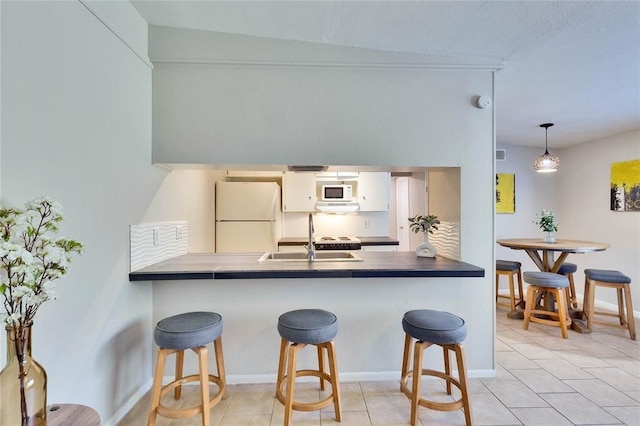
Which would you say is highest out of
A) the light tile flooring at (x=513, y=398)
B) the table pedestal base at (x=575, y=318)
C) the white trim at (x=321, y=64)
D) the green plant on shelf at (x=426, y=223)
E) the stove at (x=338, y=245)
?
the white trim at (x=321, y=64)

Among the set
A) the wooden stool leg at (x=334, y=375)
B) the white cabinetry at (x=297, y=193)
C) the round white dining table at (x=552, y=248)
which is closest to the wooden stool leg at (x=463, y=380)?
the wooden stool leg at (x=334, y=375)

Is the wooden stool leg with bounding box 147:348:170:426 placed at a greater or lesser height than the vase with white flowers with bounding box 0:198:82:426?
lesser

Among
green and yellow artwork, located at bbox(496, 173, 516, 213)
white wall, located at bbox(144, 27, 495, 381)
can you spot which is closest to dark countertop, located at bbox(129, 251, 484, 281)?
white wall, located at bbox(144, 27, 495, 381)

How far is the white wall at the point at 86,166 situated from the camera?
1.24 m

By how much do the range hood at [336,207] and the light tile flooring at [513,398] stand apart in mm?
2246

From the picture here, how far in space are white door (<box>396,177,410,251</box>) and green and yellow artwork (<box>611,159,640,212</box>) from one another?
2.79 meters

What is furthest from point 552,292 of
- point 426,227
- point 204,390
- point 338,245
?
point 204,390

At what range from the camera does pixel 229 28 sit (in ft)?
7.04

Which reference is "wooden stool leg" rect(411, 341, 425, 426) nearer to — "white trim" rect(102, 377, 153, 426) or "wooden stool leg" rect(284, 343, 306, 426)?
"wooden stool leg" rect(284, 343, 306, 426)

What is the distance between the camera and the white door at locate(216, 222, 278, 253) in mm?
3740

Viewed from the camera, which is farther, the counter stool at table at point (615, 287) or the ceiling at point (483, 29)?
the counter stool at table at point (615, 287)

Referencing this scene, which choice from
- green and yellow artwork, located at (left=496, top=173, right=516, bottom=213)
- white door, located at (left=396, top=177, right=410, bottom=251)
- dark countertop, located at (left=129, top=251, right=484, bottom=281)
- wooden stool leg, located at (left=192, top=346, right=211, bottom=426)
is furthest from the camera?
white door, located at (left=396, top=177, right=410, bottom=251)

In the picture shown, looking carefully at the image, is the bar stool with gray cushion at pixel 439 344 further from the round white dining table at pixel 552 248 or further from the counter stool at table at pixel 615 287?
the counter stool at table at pixel 615 287

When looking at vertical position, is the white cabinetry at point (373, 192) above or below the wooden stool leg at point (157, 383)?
above
